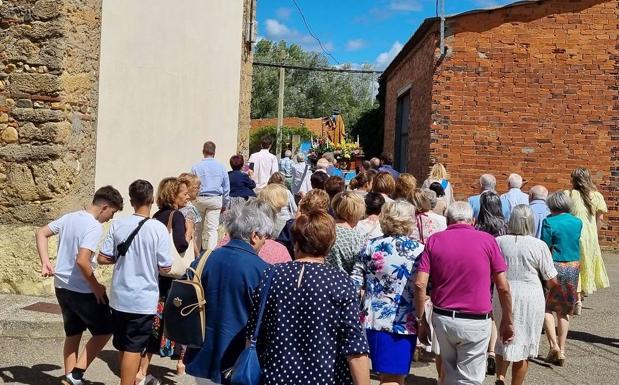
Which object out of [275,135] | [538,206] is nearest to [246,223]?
[538,206]

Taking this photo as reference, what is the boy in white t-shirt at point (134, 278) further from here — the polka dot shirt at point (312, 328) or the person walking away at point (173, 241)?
the polka dot shirt at point (312, 328)

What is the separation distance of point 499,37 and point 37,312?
10.2m

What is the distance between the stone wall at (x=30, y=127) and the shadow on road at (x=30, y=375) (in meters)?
1.81

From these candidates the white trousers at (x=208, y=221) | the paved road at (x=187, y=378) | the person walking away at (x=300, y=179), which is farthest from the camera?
the person walking away at (x=300, y=179)

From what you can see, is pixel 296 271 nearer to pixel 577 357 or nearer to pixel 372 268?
pixel 372 268

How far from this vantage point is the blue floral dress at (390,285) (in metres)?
4.61

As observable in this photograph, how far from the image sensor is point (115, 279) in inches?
196

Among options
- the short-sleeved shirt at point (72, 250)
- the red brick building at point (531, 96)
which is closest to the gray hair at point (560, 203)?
the short-sleeved shirt at point (72, 250)

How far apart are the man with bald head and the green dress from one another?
31cm

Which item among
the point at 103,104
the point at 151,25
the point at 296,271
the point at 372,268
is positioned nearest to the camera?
the point at 296,271

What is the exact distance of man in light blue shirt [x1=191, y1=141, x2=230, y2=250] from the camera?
401 inches

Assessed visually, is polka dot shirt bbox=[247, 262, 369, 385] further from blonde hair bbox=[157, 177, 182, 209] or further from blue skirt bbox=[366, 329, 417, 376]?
blonde hair bbox=[157, 177, 182, 209]

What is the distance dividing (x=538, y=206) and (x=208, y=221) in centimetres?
516

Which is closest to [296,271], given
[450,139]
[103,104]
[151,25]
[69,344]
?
[69,344]
